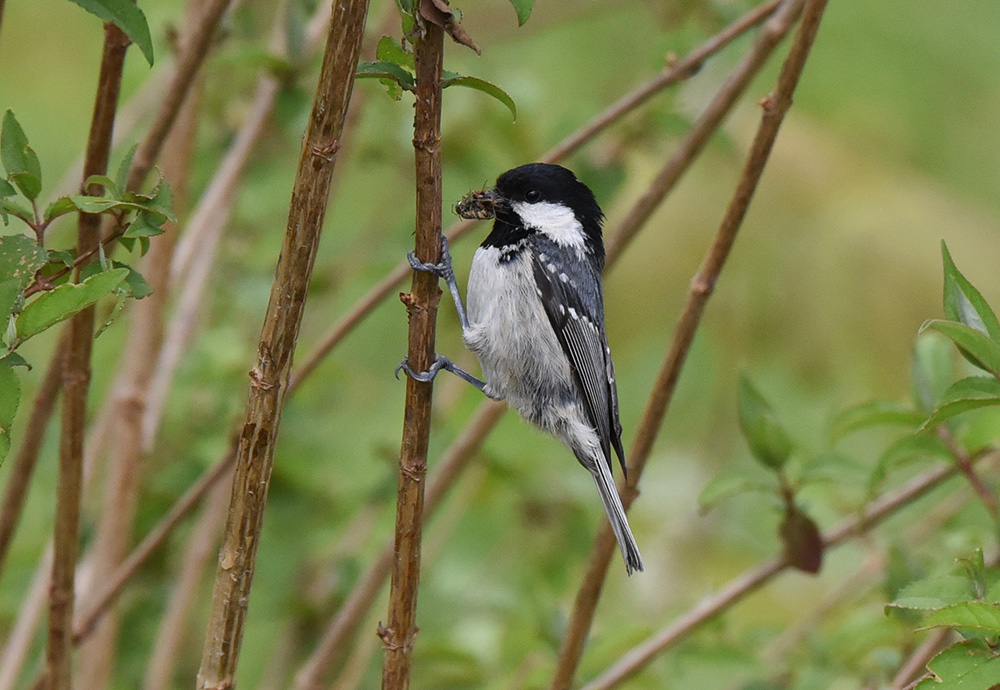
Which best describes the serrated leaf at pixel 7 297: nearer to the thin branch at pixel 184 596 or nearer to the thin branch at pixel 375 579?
the thin branch at pixel 375 579

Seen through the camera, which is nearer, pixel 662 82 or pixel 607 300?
pixel 662 82

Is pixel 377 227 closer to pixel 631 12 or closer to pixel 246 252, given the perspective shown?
pixel 246 252

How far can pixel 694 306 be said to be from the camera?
1477mm

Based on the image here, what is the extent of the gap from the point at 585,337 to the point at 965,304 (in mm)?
947

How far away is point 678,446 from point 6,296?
394cm

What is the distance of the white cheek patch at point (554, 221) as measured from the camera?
200cm

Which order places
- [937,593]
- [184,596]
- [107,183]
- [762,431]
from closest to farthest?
[107,183], [937,593], [762,431], [184,596]

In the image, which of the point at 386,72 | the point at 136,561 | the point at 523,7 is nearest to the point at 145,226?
the point at 386,72

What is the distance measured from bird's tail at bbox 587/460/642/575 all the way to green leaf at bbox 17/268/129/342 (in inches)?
34.5

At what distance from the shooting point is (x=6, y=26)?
3982 mm

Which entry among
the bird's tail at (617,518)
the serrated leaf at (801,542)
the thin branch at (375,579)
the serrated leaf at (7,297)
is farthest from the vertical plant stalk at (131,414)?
the serrated leaf at (801,542)

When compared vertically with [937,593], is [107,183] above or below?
above

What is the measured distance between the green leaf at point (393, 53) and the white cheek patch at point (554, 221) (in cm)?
89

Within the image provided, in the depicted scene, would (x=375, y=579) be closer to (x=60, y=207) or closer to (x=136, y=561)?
(x=136, y=561)
